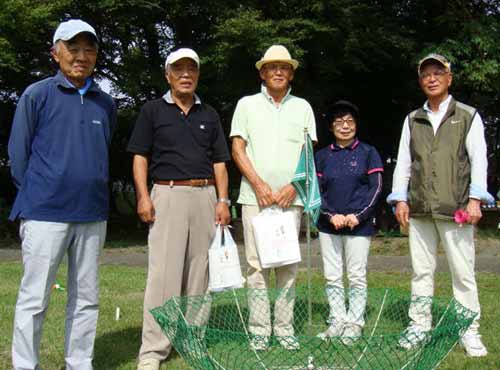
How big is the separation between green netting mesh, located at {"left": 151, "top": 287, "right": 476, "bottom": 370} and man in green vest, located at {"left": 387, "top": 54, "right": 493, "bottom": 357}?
0.35 meters

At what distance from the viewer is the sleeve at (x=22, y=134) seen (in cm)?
367

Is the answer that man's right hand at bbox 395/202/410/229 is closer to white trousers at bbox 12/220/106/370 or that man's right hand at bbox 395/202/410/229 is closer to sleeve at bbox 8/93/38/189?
white trousers at bbox 12/220/106/370

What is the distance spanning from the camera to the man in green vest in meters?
4.47

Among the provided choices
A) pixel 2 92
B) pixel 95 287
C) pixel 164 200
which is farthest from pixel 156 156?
pixel 2 92

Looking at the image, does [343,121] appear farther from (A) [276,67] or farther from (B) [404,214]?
(B) [404,214]

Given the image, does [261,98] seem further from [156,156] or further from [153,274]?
[153,274]

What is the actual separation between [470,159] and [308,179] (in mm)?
1252

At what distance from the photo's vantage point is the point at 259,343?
3.03 metres

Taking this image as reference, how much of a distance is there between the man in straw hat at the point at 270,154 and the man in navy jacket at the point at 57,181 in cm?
121

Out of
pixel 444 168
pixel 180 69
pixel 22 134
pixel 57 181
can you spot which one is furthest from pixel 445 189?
pixel 22 134

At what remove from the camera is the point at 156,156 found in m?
4.41

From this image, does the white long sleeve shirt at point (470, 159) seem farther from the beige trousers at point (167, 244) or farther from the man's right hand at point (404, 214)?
the beige trousers at point (167, 244)

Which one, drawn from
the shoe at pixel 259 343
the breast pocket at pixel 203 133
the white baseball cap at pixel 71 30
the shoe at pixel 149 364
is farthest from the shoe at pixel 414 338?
the white baseball cap at pixel 71 30

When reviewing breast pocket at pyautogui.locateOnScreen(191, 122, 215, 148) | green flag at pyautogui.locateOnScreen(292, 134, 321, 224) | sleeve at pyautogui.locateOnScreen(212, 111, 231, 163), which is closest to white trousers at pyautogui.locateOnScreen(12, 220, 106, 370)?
breast pocket at pyautogui.locateOnScreen(191, 122, 215, 148)
